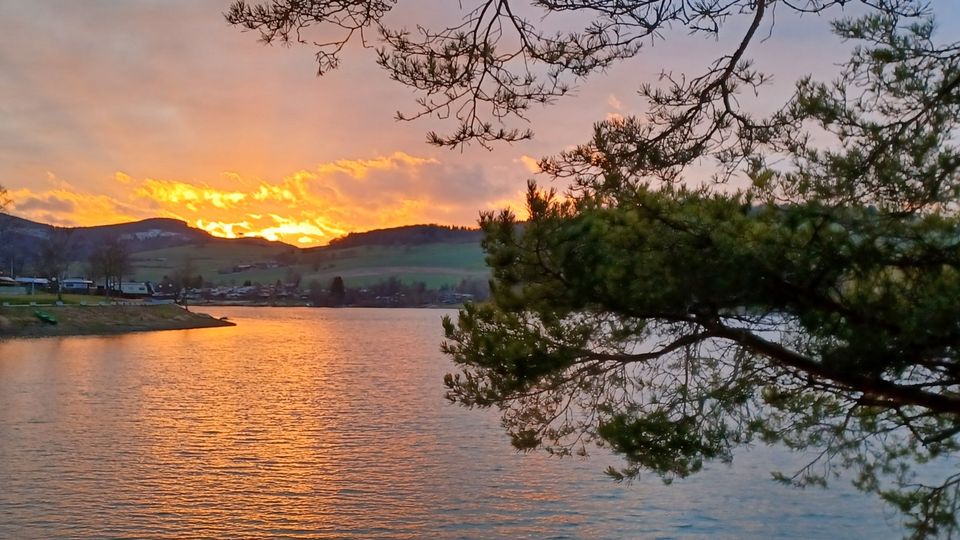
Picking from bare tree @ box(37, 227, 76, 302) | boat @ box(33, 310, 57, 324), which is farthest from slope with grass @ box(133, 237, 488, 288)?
boat @ box(33, 310, 57, 324)

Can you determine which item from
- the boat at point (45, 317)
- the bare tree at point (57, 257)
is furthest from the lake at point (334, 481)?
the bare tree at point (57, 257)

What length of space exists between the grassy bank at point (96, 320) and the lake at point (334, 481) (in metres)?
31.9

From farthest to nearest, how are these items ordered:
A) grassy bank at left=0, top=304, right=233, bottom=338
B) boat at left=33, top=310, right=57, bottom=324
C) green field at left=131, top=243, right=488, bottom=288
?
1. green field at left=131, top=243, right=488, bottom=288
2. boat at left=33, top=310, right=57, bottom=324
3. grassy bank at left=0, top=304, right=233, bottom=338

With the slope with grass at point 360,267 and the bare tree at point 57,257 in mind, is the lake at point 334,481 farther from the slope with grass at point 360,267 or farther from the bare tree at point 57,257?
the slope with grass at point 360,267

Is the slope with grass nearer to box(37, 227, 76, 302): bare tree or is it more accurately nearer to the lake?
box(37, 227, 76, 302): bare tree

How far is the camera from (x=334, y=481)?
1602 centimetres

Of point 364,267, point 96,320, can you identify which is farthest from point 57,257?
point 364,267

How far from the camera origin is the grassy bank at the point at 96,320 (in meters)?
56.8

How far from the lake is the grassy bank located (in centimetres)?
3185

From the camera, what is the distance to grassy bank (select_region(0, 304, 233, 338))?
56.8 m

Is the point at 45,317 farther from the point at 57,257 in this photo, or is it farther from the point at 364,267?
the point at 364,267

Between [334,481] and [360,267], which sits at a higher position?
[360,267]

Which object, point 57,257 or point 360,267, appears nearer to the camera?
point 57,257

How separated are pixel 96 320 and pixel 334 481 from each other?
56.2 m
